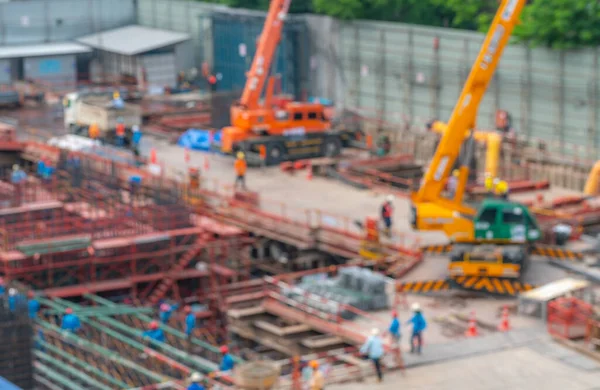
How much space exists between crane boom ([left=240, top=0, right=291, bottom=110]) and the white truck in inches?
242

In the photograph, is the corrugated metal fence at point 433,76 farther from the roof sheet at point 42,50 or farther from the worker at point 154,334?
the worker at point 154,334

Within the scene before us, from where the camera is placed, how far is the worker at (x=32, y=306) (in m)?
42.8

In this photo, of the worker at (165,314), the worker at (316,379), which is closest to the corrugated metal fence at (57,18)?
the worker at (165,314)

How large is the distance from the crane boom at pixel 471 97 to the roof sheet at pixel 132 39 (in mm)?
42043

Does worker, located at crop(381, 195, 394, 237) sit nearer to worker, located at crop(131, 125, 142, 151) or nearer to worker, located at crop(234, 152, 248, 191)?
worker, located at crop(234, 152, 248, 191)

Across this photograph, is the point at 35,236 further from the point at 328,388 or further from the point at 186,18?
the point at 186,18

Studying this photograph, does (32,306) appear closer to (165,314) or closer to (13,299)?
(13,299)

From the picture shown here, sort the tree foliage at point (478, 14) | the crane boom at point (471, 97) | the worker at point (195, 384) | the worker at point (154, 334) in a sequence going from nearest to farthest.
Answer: the worker at point (195, 384) < the worker at point (154, 334) < the crane boom at point (471, 97) < the tree foliage at point (478, 14)

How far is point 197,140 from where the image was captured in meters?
68.6

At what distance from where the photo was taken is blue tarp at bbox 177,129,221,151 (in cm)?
6838

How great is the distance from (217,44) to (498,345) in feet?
151

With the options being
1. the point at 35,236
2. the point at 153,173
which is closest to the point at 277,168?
the point at 153,173

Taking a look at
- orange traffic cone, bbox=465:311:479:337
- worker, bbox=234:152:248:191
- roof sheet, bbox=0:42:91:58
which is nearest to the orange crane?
worker, bbox=234:152:248:191

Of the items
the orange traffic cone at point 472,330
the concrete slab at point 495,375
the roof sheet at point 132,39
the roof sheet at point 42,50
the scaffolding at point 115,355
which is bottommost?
the scaffolding at point 115,355
